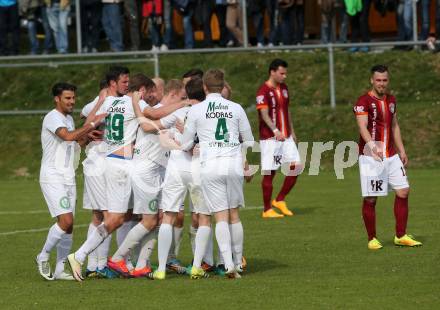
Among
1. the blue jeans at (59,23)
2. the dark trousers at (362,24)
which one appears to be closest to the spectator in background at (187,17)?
the blue jeans at (59,23)

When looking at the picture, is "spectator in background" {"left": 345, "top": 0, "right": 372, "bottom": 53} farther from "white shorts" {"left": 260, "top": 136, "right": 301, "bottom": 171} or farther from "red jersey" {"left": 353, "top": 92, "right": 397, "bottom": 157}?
"red jersey" {"left": 353, "top": 92, "right": 397, "bottom": 157}

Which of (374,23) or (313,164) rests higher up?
(374,23)

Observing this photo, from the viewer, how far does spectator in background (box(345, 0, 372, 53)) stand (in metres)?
31.2

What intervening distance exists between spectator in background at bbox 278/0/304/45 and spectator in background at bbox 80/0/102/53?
468cm

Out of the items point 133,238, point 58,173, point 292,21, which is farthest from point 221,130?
point 292,21

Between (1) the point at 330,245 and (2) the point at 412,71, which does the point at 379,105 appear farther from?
(2) the point at 412,71

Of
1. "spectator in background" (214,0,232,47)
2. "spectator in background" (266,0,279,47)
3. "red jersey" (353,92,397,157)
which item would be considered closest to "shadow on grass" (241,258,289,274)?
"red jersey" (353,92,397,157)

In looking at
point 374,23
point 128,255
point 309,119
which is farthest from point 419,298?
point 374,23

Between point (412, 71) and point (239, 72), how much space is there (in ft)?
14.2

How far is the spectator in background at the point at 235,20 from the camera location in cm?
3200

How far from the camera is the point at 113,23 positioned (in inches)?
1262

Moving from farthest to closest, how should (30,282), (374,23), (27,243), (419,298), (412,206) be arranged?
(374,23), (412,206), (27,243), (30,282), (419,298)

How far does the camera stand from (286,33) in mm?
31562

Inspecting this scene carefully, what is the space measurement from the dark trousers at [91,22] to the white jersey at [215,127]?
1856 cm
